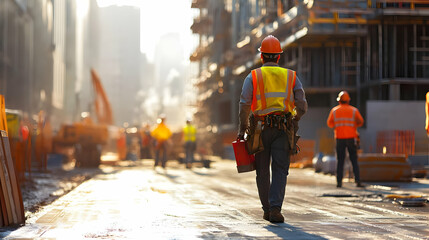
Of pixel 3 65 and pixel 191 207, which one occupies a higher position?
pixel 3 65

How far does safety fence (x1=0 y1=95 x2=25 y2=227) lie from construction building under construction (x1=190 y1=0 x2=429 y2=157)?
1990 cm

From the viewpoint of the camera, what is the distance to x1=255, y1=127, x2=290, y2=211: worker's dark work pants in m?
7.23

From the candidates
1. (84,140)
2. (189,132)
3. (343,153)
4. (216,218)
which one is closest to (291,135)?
(216,218)

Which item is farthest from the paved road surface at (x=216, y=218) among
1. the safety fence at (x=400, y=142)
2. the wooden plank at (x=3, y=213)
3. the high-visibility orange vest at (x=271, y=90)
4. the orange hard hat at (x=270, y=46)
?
the safety fence at (x=400, y=142)

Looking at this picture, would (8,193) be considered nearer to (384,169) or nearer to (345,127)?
(345,127)

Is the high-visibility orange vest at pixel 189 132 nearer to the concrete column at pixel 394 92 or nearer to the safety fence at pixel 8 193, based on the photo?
the concrete column at pixel 394 92

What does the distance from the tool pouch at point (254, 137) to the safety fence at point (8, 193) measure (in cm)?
234

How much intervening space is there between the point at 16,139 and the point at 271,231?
32.9 ft

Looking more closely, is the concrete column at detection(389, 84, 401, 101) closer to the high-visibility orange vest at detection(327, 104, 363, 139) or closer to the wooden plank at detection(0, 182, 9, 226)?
the high-visibility orange vest at detection(327, 104, 363, 139)

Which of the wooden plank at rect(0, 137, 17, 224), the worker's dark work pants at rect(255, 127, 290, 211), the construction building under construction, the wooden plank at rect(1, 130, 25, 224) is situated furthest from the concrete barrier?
the construction building under construction

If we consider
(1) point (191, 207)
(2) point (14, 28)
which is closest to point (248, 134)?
(1) point (191, 207)

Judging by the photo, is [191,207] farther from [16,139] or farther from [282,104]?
[16,139]

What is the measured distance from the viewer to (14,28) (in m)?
47.7

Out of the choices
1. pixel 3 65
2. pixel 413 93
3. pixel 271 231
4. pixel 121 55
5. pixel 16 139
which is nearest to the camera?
pixel 271 231
